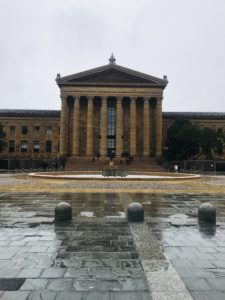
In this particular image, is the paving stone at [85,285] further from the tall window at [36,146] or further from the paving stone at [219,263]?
the tall window at [36,146]

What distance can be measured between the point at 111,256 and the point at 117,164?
5015cm

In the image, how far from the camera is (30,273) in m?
4.88

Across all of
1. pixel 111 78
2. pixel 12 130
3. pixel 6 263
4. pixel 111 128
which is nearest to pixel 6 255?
pixel 6 263

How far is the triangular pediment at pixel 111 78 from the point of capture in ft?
206

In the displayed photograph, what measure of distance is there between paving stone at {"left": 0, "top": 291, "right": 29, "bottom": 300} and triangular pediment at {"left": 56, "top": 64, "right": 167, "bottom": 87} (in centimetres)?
6101

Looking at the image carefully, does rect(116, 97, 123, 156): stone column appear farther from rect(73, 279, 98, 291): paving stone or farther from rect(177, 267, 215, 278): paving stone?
rect(73, 279, 98, 291): paving stone

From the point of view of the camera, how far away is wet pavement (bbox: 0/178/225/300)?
4277 mm

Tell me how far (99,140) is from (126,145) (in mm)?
6084

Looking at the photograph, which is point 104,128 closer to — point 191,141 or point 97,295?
point 191,141

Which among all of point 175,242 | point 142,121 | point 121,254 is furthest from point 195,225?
point 142,121

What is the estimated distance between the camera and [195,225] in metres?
8.50

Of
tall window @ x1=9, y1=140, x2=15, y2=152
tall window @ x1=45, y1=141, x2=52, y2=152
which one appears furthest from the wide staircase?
tall window @ x1=9, y1=140, x2=15, y2=152

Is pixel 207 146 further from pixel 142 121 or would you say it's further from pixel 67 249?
pixel 67 249

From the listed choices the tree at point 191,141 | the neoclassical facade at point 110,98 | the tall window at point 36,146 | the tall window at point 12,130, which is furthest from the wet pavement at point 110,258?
the tall window at point 12,130
